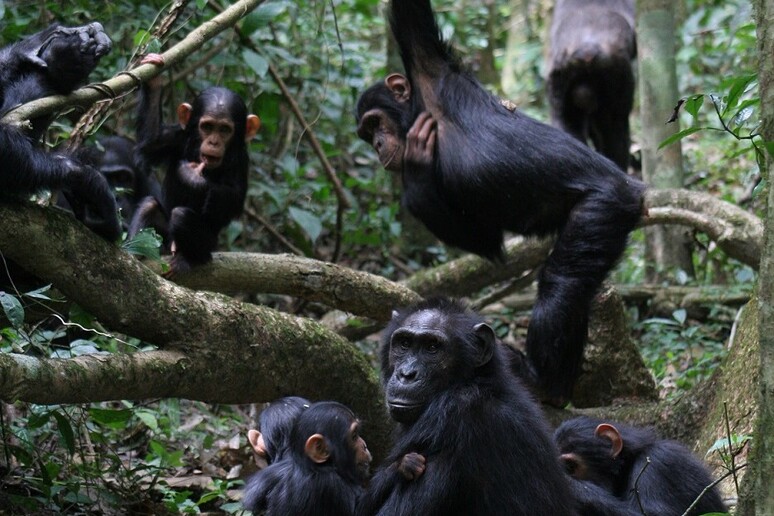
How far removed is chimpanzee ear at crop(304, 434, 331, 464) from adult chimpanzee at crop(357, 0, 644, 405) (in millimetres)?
2102

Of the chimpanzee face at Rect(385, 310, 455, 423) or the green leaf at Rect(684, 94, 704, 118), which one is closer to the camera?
the green leaf at Rect(684, 94, 704, 118)

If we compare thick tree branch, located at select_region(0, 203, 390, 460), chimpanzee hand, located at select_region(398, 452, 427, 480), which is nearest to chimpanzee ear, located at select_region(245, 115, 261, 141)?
thick tree branch, located at select_region(0, 203, 390, 460)

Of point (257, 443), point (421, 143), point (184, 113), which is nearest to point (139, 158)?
point (184, 113)

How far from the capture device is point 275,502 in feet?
15.5

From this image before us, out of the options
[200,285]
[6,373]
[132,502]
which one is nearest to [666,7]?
[200,285]

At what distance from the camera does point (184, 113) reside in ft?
24.4

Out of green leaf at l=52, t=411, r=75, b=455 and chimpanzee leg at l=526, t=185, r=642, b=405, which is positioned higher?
chimpanzee leg at l=526, t=185, r=642, b=405

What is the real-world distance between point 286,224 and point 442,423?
5.34 metres

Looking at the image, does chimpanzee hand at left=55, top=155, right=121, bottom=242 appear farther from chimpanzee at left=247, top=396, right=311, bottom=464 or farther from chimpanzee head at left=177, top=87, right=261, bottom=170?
chimpanzee head at left=177, top=87, right=261, bottom=170

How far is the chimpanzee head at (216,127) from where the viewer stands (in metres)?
7.30

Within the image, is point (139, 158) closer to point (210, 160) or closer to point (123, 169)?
point (210, 160)

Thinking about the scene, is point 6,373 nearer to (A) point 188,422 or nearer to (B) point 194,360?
(B) point 194,360

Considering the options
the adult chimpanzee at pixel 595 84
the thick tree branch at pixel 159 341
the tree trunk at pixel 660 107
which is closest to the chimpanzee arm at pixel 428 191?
the thick tree branch at pixel 159 341

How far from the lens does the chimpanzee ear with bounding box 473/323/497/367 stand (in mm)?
4703
